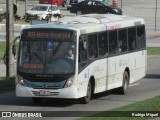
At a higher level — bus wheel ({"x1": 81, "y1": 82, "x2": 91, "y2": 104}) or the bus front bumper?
the bus front bumper

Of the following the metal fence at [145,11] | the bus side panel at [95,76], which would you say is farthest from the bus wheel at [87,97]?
the metal fence at [145,11]

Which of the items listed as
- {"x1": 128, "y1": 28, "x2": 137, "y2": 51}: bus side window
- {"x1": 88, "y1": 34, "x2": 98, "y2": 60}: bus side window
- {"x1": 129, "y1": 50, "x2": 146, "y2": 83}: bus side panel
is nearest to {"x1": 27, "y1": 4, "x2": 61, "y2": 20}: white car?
{"x1": 129, "y1": 50, "x2": 146, "y2": 83}: bus side panel

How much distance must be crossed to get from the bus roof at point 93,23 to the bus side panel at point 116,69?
1077 millimetres

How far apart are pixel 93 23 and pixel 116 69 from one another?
→ 1972 mm

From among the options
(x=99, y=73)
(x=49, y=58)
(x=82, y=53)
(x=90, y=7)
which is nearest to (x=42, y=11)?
(x=90, y=7)

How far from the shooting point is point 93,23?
24969 millimetres

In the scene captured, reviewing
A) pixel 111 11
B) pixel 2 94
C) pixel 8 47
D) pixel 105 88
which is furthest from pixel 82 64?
pixel 111 11

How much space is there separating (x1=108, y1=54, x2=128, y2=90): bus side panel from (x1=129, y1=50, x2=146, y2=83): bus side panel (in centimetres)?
74

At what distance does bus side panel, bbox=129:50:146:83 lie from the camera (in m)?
27.5

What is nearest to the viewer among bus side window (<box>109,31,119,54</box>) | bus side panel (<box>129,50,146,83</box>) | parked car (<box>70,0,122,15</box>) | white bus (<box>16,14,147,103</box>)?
white bus (<box>16,14,147,103</box>)

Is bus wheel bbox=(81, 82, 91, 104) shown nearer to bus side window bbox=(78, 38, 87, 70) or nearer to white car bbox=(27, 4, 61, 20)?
bus side window bbox=(78, 38, 87, 70)

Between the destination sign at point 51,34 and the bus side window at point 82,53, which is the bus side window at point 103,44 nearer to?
the bus side window at point 82,53

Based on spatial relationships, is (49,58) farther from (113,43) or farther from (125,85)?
(125,85)

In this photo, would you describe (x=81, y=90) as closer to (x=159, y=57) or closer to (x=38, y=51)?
(x=38, y=51)
